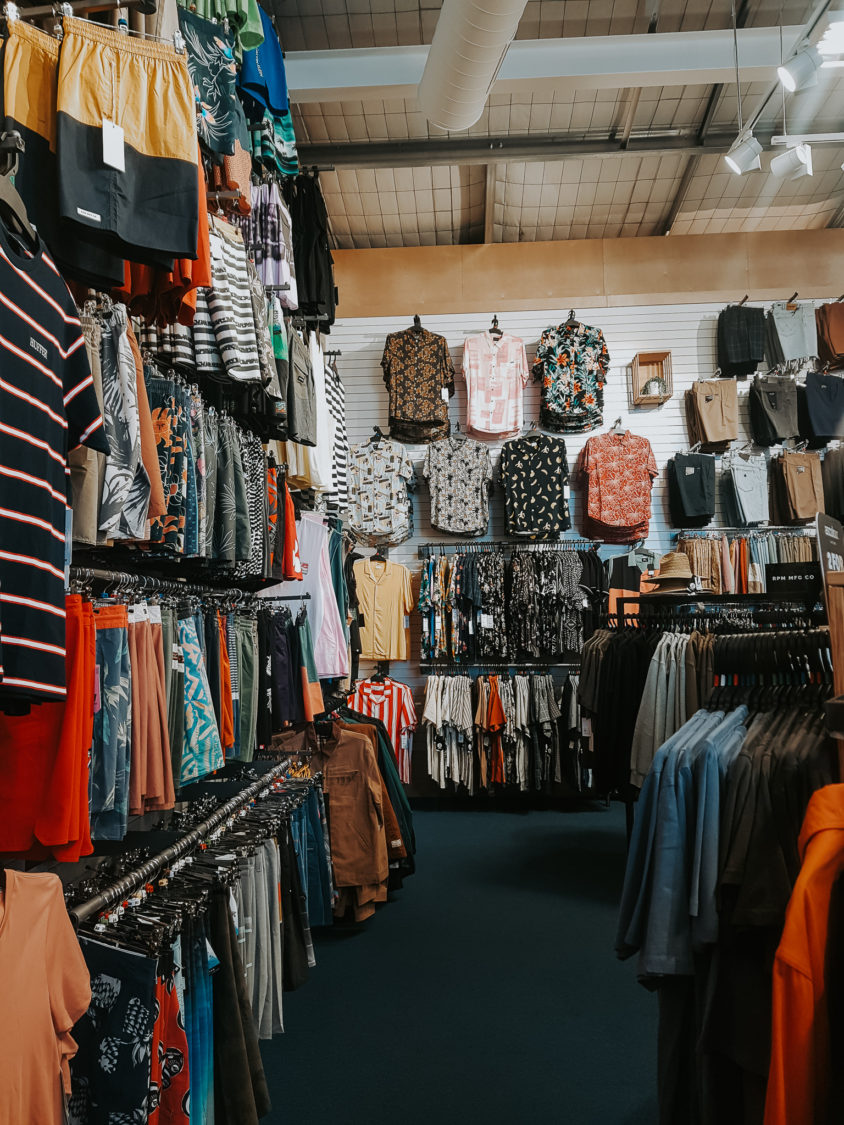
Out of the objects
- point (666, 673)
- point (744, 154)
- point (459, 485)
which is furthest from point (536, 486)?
point (666, 673)

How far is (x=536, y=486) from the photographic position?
6.93 meters

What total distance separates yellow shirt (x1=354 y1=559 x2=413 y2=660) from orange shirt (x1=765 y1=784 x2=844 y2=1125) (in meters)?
5.64

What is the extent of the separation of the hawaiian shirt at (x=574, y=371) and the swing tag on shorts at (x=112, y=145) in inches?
221

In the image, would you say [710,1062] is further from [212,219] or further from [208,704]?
[212,219]

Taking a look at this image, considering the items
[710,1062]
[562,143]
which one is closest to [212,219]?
[710,1062]

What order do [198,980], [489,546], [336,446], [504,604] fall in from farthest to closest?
1. [489,546]
2. [504,604]
3. [336,446]
4. [198,980]

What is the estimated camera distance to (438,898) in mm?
4707

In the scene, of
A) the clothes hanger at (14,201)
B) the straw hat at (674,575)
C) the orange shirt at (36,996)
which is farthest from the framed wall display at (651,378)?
the orange shirt at (36,996)

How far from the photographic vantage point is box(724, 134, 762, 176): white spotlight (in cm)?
493

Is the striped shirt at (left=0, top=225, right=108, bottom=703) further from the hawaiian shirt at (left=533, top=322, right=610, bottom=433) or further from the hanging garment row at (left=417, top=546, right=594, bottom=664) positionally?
the hawaiian shirt at (left=533, top=322, right=610, bottom=433)

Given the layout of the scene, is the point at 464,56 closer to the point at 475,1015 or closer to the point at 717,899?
the point at 717,899

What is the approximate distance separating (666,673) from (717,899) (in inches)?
86.6

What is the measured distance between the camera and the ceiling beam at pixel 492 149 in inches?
240

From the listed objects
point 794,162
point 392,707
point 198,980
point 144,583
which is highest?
point 794,162
